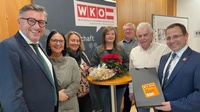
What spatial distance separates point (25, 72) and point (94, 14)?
2.14 metres

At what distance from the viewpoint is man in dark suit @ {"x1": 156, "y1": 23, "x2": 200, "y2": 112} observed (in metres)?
1.21

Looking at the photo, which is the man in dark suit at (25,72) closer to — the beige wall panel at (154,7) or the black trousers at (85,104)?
the black trousers at (85,104)

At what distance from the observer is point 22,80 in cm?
108

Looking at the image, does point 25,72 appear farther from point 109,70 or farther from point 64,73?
point 109,70

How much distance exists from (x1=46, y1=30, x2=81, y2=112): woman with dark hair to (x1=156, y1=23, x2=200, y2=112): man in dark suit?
2.99 feet

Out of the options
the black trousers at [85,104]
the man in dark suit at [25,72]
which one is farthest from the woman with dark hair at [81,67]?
the man in dark suit at [25,72]

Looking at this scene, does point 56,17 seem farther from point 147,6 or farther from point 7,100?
point 147,6

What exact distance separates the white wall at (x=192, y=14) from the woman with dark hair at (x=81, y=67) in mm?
4802

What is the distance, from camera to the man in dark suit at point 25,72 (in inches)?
39.1

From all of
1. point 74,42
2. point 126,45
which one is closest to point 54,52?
point 74,42

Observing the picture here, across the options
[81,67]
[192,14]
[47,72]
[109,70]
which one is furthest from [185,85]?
[192,14]

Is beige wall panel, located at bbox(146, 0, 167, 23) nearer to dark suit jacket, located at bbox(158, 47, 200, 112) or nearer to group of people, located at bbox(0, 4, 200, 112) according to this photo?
group of people, located at bbox(0, 4, 200, 112)

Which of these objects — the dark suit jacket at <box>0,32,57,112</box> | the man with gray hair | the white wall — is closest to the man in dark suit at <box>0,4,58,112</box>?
the dark suit jacket at <box>0,32,57,112</box>

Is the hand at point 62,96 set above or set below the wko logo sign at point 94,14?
below
